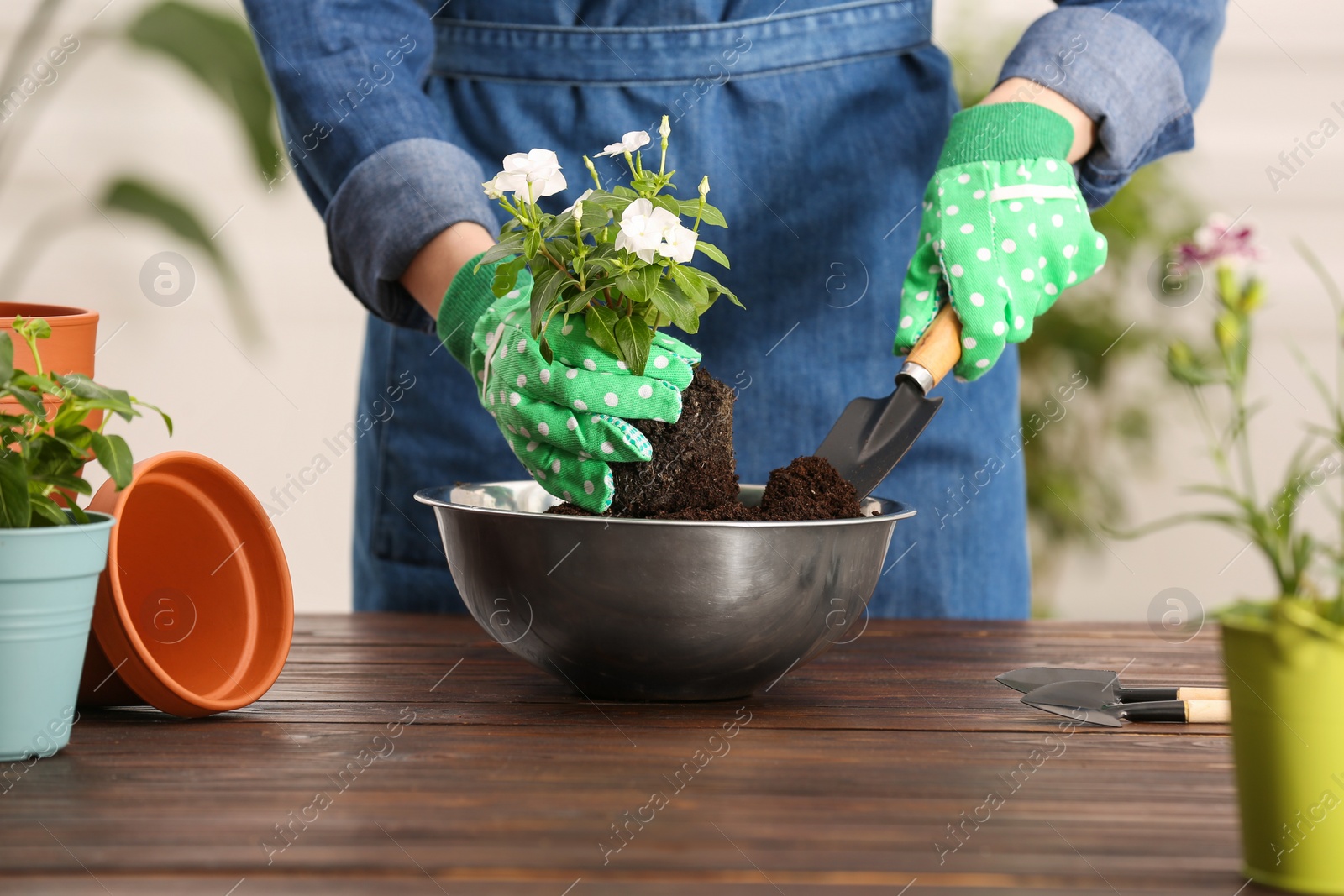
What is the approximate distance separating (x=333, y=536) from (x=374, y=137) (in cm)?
204

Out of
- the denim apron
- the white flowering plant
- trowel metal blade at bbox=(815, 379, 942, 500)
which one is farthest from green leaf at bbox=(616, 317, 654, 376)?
the denim apron

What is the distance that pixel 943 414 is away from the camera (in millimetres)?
1245

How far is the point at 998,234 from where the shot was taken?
99 centimetres

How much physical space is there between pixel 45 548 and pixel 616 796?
1.11ft

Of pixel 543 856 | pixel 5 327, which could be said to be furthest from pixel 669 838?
pixel 5 327

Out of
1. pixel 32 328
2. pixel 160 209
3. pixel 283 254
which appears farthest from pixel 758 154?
pixel 283 254

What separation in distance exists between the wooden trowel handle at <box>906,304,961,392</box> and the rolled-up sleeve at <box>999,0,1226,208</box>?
0.27 m

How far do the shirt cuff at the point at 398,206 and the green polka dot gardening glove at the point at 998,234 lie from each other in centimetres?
40

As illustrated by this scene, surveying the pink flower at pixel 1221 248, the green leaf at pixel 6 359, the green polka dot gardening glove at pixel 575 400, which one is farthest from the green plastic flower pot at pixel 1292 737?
the green leaf at pixel 6 359

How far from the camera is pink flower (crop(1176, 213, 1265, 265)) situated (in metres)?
0.55

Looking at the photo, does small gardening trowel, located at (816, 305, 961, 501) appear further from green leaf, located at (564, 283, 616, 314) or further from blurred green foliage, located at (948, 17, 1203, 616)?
blurred green foliage, located at (948, 17, 1203, 616)

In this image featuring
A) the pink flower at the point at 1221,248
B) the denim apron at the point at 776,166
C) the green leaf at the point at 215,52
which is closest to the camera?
the pink flower at the point at 1221,248

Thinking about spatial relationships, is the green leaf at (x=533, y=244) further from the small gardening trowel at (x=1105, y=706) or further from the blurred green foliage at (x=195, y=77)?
the blurred green foliage at (x=195, y=77)

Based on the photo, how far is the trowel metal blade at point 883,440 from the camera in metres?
0.91
